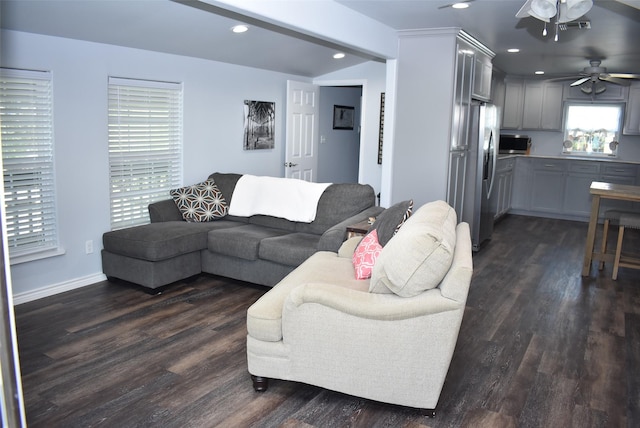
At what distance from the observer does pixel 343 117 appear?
8555 millimetres

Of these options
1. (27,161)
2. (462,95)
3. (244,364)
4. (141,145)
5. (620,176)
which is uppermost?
(462,95)

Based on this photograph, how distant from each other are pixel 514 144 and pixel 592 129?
1.27 m

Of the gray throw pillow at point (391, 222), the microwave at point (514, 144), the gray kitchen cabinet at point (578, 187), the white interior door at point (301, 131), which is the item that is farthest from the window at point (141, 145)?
the gray kitchen cabinet at point (578, 187)

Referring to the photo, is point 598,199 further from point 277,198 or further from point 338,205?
point 277,198

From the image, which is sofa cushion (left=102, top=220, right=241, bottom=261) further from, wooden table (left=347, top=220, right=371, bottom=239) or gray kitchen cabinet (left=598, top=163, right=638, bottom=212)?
gray kitchen cabinet (left=598, top=163, right=638, bottom=212)

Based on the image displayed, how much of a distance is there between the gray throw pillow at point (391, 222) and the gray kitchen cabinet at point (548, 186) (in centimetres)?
572

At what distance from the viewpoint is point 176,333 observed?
353 cm

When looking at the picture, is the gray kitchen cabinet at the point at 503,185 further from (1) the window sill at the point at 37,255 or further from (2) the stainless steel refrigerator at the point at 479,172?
(1) the window sill at the point at 37,255

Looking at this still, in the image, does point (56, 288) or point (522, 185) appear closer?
point (56, 288)

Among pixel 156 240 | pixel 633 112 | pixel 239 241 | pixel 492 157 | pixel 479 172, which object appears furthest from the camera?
pixel 633 112

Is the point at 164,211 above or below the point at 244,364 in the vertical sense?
above

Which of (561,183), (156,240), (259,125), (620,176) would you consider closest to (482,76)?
(259,125)

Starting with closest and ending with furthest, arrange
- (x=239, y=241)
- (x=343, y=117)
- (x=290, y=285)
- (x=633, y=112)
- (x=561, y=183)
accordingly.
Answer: (x=290, y=285)
(x=239, y=241)
(x=633, y=112)
(x=561, y=183)
(x=343, y=117)

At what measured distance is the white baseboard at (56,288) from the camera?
13.1 ft
